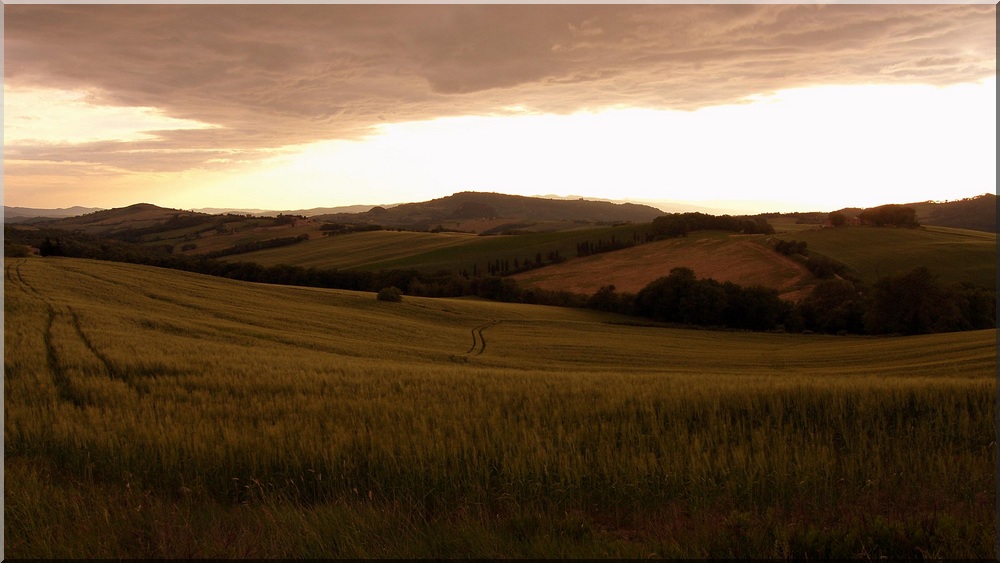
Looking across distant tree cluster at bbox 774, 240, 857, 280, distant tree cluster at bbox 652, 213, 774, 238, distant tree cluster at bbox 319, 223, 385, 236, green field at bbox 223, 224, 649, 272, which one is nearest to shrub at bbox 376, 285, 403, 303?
green field at bbox 223, 224, 649, 272

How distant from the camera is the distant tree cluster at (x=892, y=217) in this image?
102m

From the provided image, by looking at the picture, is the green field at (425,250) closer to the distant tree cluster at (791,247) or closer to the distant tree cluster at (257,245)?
the distant tree cluster at (257,245)

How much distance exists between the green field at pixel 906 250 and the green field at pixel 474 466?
75.7 meters

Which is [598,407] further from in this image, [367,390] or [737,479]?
[367,390]

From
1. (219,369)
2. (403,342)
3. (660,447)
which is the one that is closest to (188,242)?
(403,342)

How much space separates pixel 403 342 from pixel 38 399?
24.9 metres

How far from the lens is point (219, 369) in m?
12.9

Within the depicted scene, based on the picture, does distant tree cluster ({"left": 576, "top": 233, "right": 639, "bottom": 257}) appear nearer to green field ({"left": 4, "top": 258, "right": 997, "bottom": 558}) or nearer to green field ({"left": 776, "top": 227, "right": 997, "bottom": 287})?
green field ({"left": 776, "top": 227, "right": 997, "bottom": 287})

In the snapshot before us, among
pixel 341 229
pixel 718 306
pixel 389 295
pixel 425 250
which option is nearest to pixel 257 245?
pixel 341 229

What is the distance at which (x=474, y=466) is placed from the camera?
255 inches

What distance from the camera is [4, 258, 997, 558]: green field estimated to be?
469cm

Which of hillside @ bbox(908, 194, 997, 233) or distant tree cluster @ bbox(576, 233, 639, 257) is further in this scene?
hillside @ bbox(908, 194, 997, 233)

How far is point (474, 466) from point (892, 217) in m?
118

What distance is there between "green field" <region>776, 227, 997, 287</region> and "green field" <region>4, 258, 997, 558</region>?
7566 cm
